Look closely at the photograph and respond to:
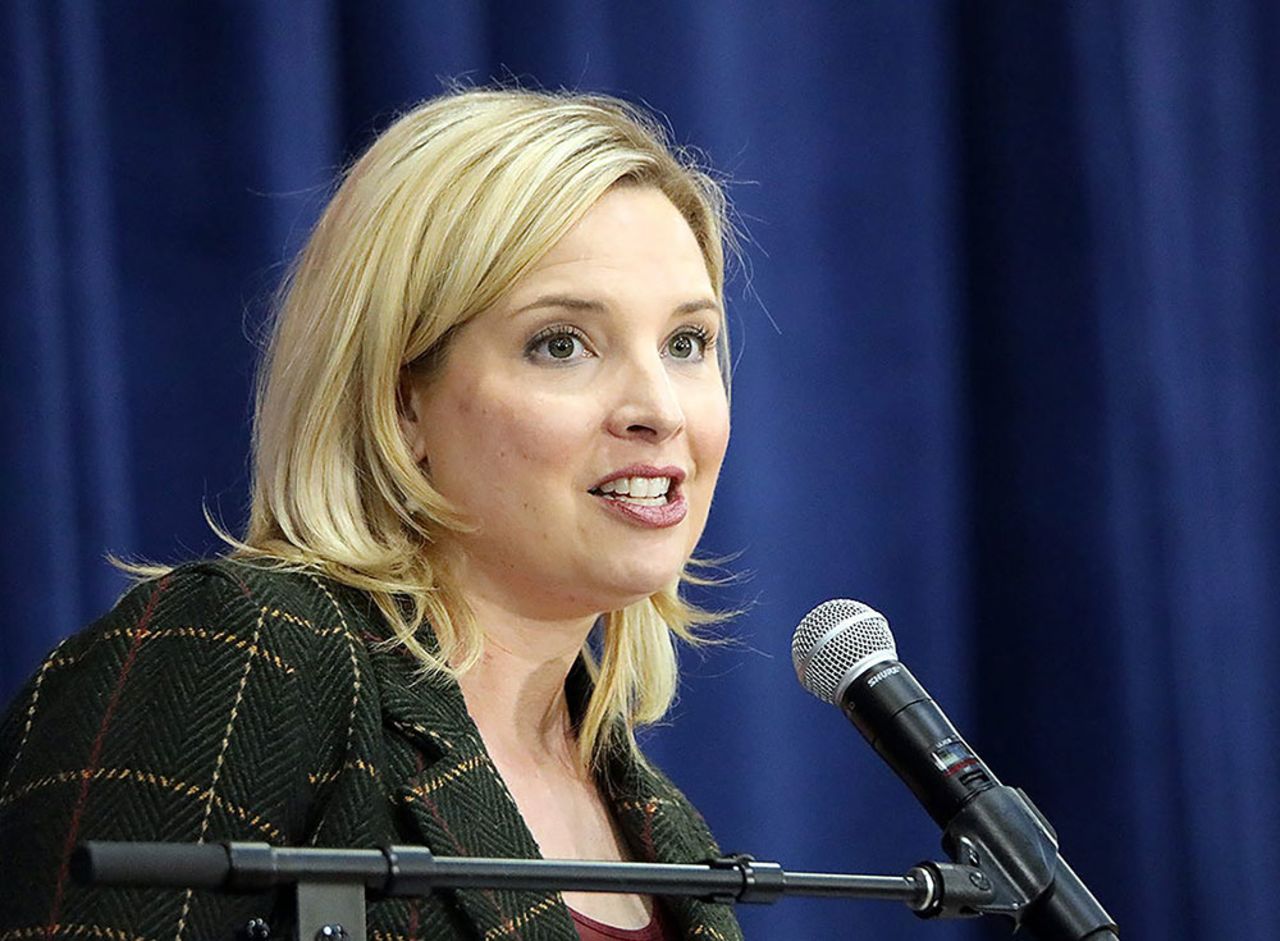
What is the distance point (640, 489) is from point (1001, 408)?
46.1 inches

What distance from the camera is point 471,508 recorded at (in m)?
1.69

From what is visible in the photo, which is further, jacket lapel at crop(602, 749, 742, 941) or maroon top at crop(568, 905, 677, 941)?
jacket lapel at crop(602, 749, 742, 941)

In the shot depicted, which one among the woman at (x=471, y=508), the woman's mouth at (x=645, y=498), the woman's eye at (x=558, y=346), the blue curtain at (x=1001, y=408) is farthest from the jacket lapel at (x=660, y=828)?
the blue curtain at (x=1001, y=408)

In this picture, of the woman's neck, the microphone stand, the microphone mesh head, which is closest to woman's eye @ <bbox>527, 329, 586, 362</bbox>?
the woman's neck

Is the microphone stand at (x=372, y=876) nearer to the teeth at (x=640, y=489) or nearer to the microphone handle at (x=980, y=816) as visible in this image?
the microphone handle at (x=980, y=816)

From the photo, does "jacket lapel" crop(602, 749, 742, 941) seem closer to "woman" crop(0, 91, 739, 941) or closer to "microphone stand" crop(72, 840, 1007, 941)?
"woman" crop(0, 91, 739, 941)

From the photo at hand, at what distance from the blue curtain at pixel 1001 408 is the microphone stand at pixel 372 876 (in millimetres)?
1426

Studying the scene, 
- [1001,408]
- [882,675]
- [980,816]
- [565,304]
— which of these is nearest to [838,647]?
[882,675]

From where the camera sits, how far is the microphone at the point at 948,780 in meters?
1.29

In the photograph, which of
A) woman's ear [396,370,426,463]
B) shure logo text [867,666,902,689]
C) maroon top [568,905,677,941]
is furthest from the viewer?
woman's ear [396,370,426,463]

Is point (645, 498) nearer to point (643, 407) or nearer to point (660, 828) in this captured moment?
point (643, 407)

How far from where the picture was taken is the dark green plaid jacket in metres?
1.32

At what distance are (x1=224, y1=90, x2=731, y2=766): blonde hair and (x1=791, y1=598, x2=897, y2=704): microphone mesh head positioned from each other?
0.32 m

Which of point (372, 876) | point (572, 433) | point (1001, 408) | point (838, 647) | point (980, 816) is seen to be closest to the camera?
point (372, 876)
